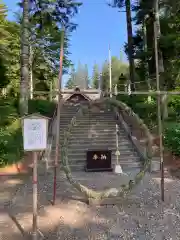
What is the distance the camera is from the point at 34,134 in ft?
14.6

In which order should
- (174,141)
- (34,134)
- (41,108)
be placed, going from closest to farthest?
(34,134) → (174,141) → (41,108)

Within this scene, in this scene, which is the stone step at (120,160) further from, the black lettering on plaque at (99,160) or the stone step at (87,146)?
the black lettering on plaque at (99,160)

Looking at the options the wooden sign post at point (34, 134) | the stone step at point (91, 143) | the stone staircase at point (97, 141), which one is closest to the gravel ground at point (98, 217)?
the wooden sign post at point (34, 134)

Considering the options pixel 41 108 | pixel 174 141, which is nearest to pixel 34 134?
pixel 174 141

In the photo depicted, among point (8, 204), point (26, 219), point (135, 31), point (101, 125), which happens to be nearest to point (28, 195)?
point (8, 204)

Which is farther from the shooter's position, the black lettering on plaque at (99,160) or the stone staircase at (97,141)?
the stone staircase at (97,141)

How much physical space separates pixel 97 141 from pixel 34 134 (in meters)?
7.30

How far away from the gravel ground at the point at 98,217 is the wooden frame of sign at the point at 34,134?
151 centimetres

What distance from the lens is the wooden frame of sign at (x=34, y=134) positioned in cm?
439

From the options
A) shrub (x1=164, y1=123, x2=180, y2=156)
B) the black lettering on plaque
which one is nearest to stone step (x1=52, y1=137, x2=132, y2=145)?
the black lettering on plaque

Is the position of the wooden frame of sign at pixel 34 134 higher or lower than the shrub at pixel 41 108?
lower

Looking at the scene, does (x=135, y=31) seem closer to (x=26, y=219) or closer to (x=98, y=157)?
(x=98, y=157)

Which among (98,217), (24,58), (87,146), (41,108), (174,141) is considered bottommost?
(98,217)

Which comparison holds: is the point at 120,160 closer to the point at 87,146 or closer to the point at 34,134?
the point at 87,146
